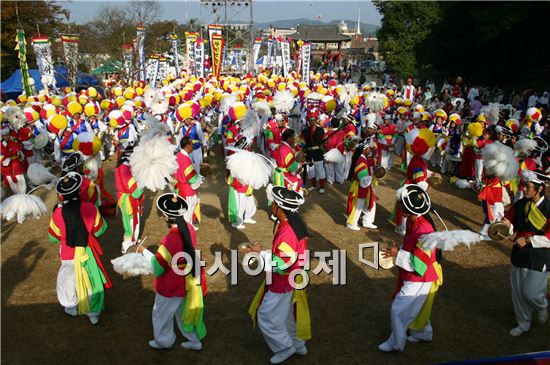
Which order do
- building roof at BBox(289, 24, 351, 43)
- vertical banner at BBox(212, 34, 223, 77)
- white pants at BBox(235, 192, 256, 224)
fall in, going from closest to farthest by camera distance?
1. white pants at BBox(235, 192, 256, 224)
2. vertical banner at BBox(212, 34, 223, 77)
3. building roof at BBox(289, 24, 351, 43)

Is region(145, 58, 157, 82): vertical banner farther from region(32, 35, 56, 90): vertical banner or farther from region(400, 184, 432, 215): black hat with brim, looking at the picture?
region(400, 184, 432, 215): black hat with brim

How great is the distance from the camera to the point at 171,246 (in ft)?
14.6

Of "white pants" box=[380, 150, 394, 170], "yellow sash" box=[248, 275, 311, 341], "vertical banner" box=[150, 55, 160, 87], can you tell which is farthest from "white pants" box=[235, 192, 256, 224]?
"vertical banner" box=[150, 55, 160, 87]

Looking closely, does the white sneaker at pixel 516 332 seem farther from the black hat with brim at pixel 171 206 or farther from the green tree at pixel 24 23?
the green tree at pixel 24 23

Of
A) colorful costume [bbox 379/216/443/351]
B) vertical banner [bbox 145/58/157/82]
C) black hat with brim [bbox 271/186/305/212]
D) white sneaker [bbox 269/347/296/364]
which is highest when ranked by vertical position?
vertical banner [bbox 145/58/157/82]

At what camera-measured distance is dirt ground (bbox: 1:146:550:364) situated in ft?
16.2

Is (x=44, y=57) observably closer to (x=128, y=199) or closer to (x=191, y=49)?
(x=191, y=49)

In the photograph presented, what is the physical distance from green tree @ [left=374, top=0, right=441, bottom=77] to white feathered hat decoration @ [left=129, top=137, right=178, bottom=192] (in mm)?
28744

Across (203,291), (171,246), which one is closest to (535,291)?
(203,291)

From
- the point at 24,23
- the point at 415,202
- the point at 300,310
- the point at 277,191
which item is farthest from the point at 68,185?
the point at 24,23

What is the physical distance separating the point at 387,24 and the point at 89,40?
2112cm

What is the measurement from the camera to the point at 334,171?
12.2 meters

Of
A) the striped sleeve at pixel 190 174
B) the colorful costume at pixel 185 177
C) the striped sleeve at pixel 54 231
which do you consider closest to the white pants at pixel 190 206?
the colorful costume at pixel 185 177

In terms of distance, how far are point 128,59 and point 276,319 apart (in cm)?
2298
